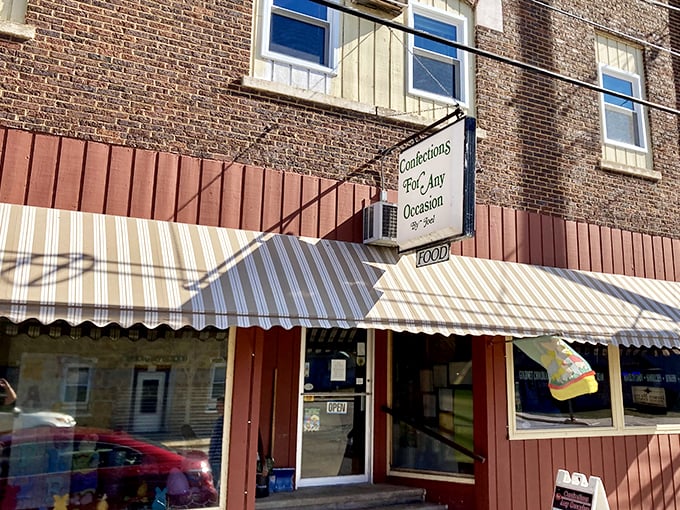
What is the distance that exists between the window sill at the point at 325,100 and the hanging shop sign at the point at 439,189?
961 mm

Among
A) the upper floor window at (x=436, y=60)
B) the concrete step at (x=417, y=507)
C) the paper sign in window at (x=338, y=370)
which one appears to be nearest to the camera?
the concrete step at (x=417, y=507)

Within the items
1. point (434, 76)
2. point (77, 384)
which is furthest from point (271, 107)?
point (77, 384)

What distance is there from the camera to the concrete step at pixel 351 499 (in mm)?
6527

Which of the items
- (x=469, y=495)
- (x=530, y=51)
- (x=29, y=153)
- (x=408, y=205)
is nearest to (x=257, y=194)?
(x=408, y=205)

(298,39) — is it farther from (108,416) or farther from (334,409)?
(108,416)

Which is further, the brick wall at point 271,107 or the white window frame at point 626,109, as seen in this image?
the white window frame at point 626,109

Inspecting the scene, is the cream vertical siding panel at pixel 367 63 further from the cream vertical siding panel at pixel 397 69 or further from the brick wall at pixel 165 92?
the brick wall at pixel 165 92

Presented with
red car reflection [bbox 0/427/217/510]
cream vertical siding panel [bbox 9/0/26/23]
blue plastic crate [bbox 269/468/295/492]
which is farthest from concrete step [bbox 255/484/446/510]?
cream vertical siding panel [bbox 9/0/26/23]

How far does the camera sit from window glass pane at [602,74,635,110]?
9401 millimetres

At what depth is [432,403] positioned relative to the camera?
771cm

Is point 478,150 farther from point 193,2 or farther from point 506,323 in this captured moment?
point 193,2

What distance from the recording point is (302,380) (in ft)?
24.5

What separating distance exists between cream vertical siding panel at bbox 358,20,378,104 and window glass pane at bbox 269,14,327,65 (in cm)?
48

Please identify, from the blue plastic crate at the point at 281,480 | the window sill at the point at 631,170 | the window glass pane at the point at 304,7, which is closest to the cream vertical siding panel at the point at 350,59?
the window glass pane at the point at 304,7
